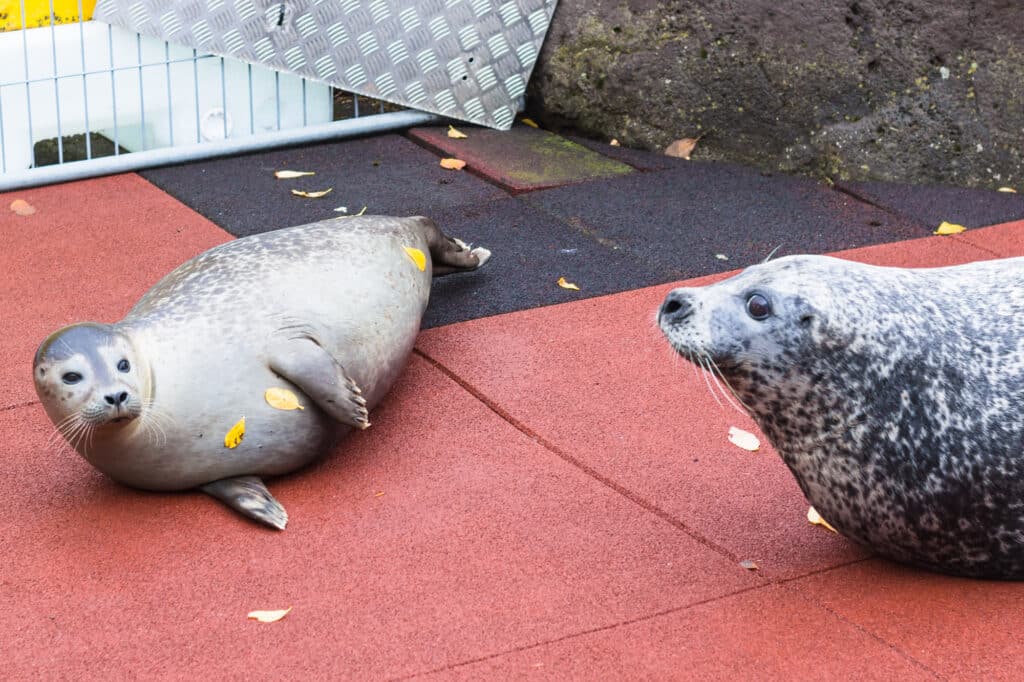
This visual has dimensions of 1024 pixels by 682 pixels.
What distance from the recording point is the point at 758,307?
352 cm

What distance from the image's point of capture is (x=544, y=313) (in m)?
5.39

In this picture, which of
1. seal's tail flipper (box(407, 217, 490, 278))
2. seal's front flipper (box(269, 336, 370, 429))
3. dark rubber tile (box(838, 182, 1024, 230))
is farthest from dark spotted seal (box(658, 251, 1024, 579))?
dark rubber tile (box(838, 182, 1024, 230))

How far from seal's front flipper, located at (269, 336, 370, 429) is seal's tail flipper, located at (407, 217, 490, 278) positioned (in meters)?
1.19

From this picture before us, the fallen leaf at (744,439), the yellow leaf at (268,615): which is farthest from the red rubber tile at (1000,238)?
the yellow leaf at (268,615)

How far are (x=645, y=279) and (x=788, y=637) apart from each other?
97.9 inches

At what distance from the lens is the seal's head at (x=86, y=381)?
381 cm

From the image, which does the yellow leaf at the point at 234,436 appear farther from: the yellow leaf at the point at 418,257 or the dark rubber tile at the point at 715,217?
the dark rubber tile at the point at 715,217

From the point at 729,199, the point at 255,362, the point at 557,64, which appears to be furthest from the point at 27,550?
the point at 557,64

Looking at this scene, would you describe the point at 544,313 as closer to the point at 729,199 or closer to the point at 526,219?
the point at 526,219

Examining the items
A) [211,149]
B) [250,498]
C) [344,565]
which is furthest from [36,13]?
[344,565]

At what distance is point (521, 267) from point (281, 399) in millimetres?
1896

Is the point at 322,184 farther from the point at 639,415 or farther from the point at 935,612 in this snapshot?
the point at 935,612

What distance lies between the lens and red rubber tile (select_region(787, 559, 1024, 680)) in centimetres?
334

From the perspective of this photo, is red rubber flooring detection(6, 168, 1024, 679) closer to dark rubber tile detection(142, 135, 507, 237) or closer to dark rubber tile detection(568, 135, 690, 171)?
dark rubber tile detection(142, 135, 507, 237)
